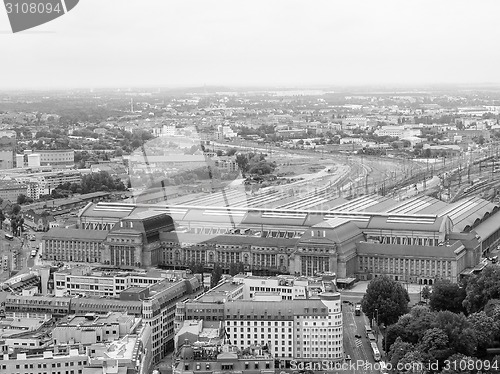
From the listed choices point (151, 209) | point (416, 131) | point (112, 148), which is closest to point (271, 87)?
point (416, 131)

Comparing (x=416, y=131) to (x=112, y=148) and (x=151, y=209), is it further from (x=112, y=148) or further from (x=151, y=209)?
(x=151, y=209)

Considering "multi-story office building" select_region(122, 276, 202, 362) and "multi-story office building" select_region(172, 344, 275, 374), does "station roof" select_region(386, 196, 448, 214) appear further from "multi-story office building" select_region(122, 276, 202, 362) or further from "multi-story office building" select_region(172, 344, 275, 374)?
"multi-story office building" select_region(172, 344, 275, 374)

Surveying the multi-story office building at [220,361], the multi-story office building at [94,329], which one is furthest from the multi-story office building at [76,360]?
the multi-story office building at [220,361]

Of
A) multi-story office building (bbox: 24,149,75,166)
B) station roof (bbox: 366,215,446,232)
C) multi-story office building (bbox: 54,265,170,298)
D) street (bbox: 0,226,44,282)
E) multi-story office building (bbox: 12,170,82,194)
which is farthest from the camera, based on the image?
multi-story office building (bbox: 24,149,75,166)

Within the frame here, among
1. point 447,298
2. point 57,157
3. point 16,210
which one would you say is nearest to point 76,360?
point 447,298

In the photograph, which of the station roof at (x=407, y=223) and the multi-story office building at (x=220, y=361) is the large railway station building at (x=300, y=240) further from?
the multi-story office building at (x=220, y=361)

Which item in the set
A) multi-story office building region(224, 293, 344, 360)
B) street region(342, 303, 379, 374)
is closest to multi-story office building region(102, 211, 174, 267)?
street region(342, 303, 379, 374)

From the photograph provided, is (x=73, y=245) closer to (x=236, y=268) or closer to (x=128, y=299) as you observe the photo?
(x=236, y=268)
